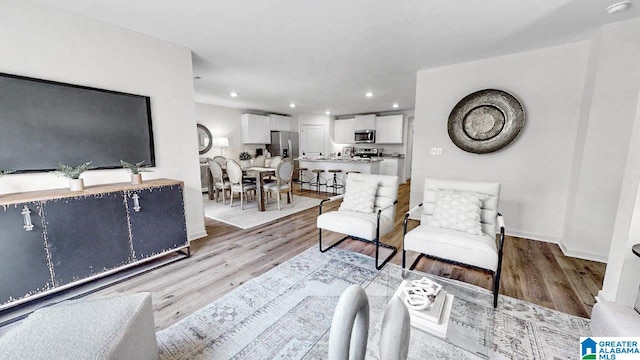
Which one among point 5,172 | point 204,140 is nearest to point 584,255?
point 5,172

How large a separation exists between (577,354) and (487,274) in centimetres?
96

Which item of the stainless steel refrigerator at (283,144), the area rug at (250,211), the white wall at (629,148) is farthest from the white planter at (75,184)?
the stainless steel refrigerator at (283,144)

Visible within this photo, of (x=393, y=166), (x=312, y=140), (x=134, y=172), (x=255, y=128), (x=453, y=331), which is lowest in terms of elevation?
(x=453, y=331)

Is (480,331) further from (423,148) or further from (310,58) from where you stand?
(310,58)

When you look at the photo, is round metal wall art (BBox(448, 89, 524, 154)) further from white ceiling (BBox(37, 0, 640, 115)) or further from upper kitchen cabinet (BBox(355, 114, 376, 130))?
upper kitchen cabinet (BBox(355, 114, 376, 130))

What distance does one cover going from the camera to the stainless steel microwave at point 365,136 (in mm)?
7957

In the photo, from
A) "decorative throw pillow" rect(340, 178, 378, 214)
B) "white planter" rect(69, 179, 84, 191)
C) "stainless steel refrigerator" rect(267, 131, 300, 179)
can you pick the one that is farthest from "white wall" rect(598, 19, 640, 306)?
"stainless steel refrigerator" rect(267, 131, 300, 179)

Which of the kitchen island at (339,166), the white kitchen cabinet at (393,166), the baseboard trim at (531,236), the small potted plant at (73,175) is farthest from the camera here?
the white kitchen cabinet at (393,166)

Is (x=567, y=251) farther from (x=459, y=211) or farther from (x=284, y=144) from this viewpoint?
(x=284, y=144)

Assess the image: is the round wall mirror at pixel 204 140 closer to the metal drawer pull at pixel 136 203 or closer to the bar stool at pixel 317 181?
the bar stool at pixel 317 181

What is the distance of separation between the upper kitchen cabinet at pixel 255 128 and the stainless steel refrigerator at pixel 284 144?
33cm

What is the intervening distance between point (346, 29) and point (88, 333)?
9.47ft

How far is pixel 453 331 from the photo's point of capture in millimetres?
1239

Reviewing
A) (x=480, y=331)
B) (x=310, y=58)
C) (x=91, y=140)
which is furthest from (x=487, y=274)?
(x=91, y=140)
